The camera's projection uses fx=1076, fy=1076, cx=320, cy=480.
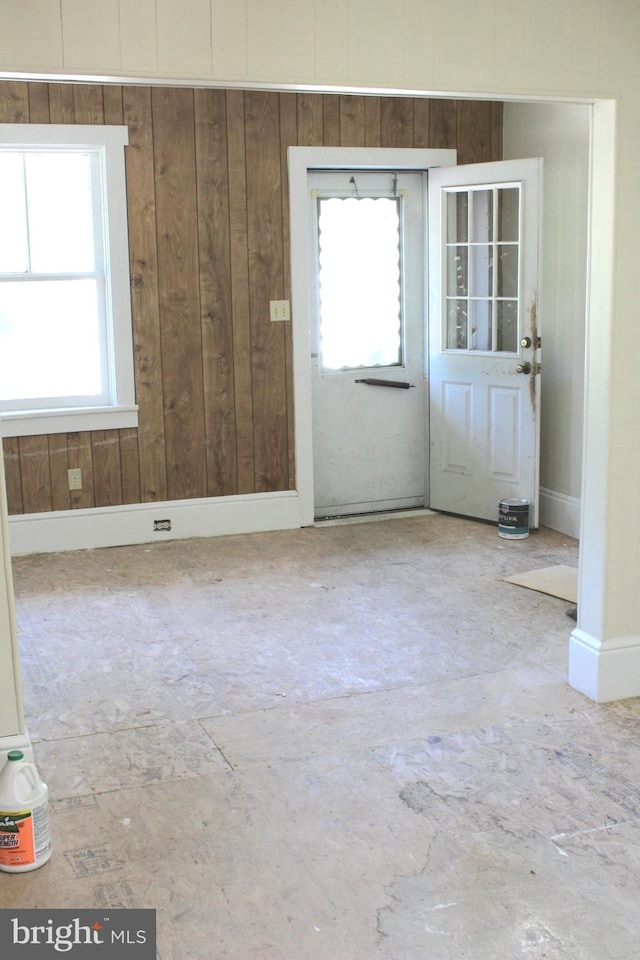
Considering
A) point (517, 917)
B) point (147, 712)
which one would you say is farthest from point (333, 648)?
point (517, 917)

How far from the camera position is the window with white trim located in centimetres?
553

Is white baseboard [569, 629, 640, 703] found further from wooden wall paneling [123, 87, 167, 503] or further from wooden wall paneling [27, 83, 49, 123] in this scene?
wooden wall paneling [27, 83, 49, 123]

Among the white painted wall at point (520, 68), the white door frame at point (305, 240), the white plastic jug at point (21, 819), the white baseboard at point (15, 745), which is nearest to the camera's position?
the white plastic jug at point (21, 819)

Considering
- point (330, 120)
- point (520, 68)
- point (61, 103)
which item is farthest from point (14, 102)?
point (520, 68)

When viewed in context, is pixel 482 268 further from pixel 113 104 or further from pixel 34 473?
pixel 34 473

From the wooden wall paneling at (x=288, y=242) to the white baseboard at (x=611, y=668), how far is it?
2.72m

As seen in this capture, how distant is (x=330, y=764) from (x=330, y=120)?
153 inches

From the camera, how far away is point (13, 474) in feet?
18.7

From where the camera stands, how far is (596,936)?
8.18 feet

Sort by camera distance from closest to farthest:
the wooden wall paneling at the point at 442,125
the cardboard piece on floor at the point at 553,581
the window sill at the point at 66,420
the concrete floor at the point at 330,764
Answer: the concrete floor at the point at 330,764 → the cardboard piece on floor at the point at 553,581 → the window sill at the point at 66,420 → the wooden wall paneling at the point at 442,125

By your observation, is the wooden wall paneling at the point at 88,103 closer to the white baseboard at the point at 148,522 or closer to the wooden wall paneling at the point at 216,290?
the wooden wall paneling at the point at 216,290

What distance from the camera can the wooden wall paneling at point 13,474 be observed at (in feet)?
18.6

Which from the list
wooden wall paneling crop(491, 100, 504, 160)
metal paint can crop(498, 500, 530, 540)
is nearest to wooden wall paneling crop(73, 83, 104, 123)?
wooden wall paneling crop(491, 100, 504, 160)

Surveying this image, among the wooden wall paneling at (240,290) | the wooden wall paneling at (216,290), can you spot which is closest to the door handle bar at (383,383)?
the wooden wall paneling at (240,290)
